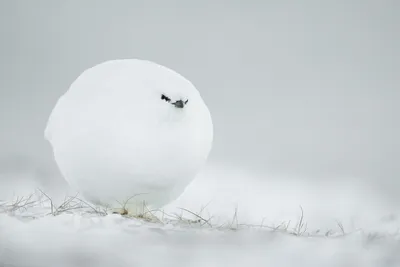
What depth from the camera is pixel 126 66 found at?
2.81 m

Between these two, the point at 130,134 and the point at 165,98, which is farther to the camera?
the point at 165,98

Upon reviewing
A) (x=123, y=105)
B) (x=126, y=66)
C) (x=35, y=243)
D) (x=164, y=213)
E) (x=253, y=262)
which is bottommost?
(x=253, y=262)

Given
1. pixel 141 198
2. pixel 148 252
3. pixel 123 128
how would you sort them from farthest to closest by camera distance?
pixel 141 198 < pixel 123 128 < pixel 148 252

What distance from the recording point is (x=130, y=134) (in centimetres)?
256

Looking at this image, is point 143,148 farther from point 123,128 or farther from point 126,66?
point 126,66

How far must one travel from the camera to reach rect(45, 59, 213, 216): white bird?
2588mm

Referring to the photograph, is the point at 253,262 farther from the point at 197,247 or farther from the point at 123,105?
the point at 123,105

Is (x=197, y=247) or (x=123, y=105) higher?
(x=123, y=105)

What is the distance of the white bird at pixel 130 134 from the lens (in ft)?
8.49

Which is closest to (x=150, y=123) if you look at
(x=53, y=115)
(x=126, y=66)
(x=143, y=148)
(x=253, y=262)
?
(x=143, y=148)

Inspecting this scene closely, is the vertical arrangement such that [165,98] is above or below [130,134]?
above

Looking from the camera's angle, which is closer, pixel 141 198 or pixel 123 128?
pixel 123 128

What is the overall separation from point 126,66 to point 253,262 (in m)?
1.29

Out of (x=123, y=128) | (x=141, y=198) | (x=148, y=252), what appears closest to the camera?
(x=148, y=252)
